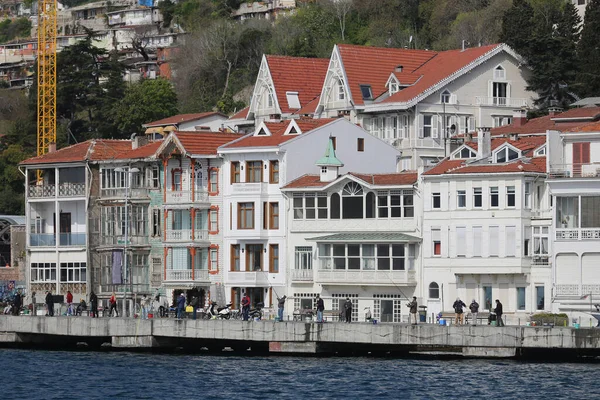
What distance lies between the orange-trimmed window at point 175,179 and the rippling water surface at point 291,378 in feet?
56.0

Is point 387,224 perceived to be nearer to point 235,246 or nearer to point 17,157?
point 235,246

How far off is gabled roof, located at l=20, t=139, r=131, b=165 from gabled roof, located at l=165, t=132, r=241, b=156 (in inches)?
202

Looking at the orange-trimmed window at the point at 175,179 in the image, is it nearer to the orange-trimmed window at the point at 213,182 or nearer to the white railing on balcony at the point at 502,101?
the orange-trimmed window at the point at 213,182

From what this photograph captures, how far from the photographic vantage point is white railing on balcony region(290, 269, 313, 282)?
91.4 meters

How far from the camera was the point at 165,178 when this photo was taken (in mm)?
98062

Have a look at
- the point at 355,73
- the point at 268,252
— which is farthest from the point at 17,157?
the point at 268,252

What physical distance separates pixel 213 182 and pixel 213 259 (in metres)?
4.07

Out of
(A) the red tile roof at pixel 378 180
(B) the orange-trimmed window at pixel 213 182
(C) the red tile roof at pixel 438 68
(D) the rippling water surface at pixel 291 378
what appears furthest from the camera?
(C) the red tile roof at pixel 438 68

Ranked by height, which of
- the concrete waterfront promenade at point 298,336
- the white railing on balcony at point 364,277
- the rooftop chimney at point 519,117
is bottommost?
the concrete waterfront promenade at point 298,336

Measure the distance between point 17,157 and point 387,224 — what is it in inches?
1911

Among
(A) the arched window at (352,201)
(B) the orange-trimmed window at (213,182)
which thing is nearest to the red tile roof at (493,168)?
(A) the arched window at (352,201)

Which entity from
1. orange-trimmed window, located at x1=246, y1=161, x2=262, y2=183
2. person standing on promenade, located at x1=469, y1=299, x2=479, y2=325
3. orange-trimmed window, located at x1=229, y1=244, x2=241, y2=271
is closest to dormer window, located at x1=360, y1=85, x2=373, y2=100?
orange-trimmed window, located at x1=246, y1=161, x2=262, y2=183

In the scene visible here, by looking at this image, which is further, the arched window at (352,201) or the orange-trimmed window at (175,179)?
the orange-trimmed window at (175,179)

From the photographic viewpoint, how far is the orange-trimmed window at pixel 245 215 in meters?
93.8
